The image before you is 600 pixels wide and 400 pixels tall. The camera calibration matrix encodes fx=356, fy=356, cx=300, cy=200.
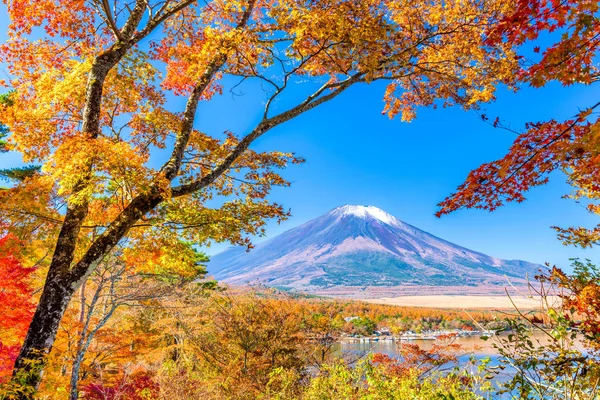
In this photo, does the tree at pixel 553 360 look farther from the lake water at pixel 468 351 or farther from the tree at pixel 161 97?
the tree at pixel 161 97

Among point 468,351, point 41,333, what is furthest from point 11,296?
point 468,351

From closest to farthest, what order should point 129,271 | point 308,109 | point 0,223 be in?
point 0,223 < point 308,109 < point 129,271

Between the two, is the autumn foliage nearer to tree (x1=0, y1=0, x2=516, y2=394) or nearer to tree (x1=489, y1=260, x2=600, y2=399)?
tree (x1=0, y1=0, x2=516, y2=394)

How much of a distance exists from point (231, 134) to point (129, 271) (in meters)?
5.63

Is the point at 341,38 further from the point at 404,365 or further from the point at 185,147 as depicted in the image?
the point at 404,365


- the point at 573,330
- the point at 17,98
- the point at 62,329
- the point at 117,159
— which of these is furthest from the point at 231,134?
the point at 62,329

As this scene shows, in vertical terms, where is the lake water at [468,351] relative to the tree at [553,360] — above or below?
below

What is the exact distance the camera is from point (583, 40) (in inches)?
87.7

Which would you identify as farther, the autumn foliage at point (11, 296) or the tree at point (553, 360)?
the autumn foliage at point (11, 296)

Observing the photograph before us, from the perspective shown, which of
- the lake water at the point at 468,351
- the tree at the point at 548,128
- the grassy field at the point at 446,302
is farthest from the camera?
the grassy field at the point at 446,302

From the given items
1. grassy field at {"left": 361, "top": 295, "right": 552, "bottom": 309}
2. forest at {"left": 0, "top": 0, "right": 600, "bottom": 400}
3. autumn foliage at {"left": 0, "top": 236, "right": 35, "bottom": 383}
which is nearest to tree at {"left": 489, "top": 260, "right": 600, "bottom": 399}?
forest at {"left": 0, "top": 0, "right": 600, "bottom": 400}

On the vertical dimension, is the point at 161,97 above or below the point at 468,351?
above

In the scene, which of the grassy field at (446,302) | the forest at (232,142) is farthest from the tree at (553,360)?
the grassy field at (446,302)

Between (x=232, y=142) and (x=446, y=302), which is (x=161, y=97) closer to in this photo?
(x=232, y=142)
